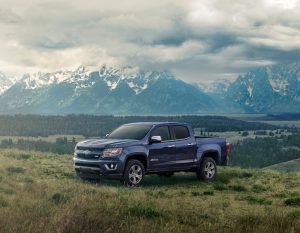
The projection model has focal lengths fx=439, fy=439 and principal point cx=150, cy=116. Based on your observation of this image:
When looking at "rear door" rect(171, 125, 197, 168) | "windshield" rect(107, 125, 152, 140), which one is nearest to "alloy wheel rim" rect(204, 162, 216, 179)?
"rear door" rect(171, 125, 197, 168)

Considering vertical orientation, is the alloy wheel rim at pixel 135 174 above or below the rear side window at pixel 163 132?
below

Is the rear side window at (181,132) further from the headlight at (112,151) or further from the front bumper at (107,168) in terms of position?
the front bumper at (107,168)

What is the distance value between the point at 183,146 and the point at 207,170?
1688 mm

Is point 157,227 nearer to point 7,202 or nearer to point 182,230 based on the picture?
point 182,230

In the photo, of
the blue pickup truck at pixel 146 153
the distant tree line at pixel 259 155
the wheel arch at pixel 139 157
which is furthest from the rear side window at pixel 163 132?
the distant tree line at pixel 259 155

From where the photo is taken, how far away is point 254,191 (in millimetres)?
15914

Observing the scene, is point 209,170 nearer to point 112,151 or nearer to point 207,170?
point 207,170

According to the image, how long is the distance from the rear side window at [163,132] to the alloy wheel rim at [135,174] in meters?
1.55

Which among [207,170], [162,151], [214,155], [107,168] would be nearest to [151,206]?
[107,168]

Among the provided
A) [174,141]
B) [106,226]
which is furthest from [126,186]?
[106,226]

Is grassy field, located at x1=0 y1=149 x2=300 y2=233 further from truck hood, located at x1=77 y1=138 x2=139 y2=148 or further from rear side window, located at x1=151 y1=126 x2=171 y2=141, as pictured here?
rear side window, located at x1=151 y1=126 x2=171 y2=141

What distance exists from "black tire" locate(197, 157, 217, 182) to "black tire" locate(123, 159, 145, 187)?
2.94 metres

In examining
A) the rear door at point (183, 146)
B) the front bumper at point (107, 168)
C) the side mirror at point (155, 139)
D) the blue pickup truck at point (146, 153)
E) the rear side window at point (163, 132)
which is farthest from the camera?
the rear door at point (183, 146)

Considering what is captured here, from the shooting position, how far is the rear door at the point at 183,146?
56.1 feet
